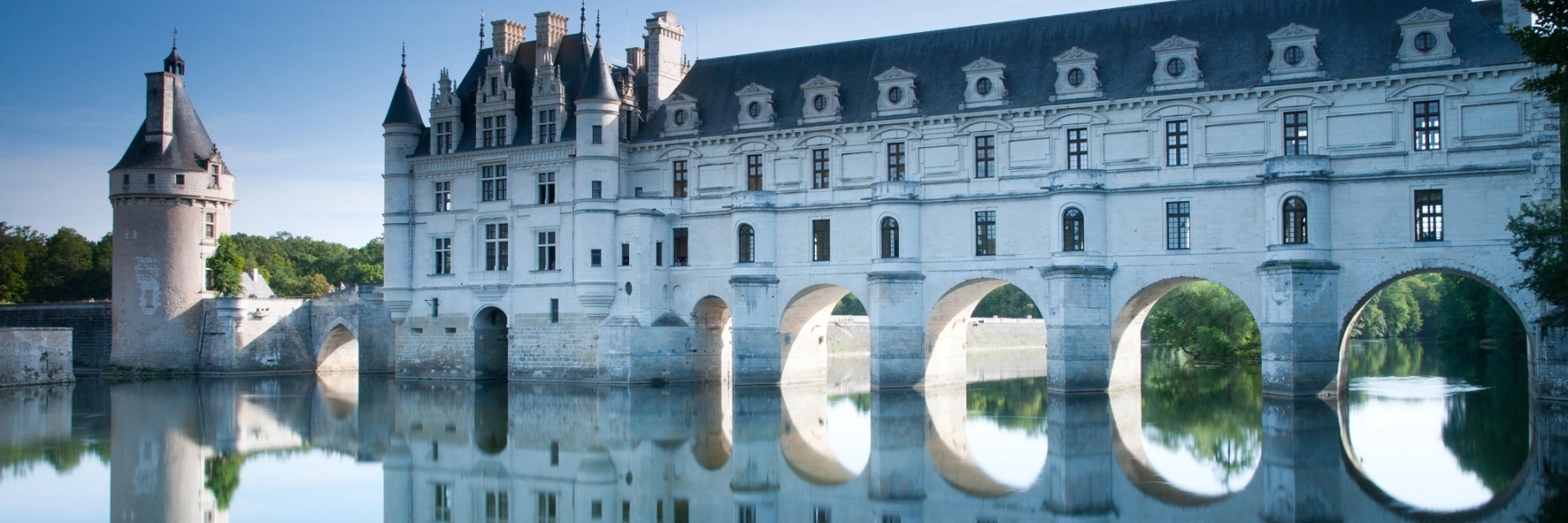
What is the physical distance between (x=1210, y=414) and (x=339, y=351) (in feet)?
120

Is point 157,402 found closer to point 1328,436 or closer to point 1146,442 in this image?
point 1146,442

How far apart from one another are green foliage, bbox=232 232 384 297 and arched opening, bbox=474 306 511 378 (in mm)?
37228

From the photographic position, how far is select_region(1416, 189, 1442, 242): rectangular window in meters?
30.7

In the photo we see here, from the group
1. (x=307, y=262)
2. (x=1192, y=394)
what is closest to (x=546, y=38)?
(x=1192, y=394)

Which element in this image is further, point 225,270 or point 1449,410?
point 225,270

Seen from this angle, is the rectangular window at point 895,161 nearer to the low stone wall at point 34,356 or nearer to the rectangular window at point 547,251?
the rectangular window at point 547,251

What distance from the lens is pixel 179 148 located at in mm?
50188

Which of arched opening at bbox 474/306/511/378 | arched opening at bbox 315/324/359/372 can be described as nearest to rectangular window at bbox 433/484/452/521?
arched opening at bbox 474/306/511/378

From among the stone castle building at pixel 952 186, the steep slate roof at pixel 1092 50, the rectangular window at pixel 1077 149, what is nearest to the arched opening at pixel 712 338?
the stone castle building at pixel 952 186

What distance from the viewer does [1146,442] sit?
2388 centimetres

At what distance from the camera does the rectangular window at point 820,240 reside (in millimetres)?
38500

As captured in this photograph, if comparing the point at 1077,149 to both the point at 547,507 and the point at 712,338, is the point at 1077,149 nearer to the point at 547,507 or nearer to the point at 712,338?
the point at 712,338

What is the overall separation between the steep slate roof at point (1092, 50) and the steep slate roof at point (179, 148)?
64.3 feet

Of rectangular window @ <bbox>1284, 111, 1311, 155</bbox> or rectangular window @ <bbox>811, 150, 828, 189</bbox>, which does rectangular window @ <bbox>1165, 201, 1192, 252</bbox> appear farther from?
rectangular window @ <bbox>811, 150, 828, 189</bbox>
